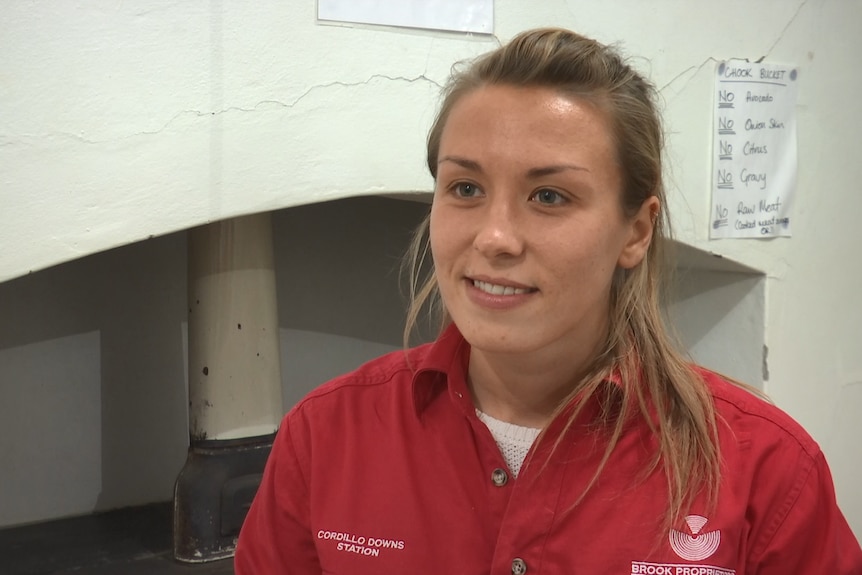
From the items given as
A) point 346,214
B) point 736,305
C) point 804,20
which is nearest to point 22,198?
point 346,214

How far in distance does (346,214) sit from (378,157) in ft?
2.74

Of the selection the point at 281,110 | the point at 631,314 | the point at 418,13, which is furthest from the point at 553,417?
the point at 418,13

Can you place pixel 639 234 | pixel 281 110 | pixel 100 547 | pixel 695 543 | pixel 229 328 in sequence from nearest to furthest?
1. pixel 695 543
2. pixel 639 234
3. pixel 281 110
4. pixel 229 328
5. pixel 100 547

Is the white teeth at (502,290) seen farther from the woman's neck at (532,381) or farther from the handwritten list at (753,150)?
the handwritten list at (753,150)

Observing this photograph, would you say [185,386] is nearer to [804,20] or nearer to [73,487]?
[73,487]

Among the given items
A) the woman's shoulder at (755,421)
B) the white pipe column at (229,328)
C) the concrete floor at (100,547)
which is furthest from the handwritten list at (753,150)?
the concrete floor at (100,547)

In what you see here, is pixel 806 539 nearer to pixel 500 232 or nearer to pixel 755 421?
pixel 755 421

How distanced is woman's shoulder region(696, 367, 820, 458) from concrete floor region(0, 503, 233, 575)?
1163 mm

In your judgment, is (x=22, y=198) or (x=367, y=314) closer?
(x=22, y=198)

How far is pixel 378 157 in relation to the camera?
1.67m

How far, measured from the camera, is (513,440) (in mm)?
998

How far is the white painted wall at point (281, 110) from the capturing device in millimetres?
1380

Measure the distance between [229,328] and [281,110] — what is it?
20.0 inches

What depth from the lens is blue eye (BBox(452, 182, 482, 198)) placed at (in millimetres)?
964
